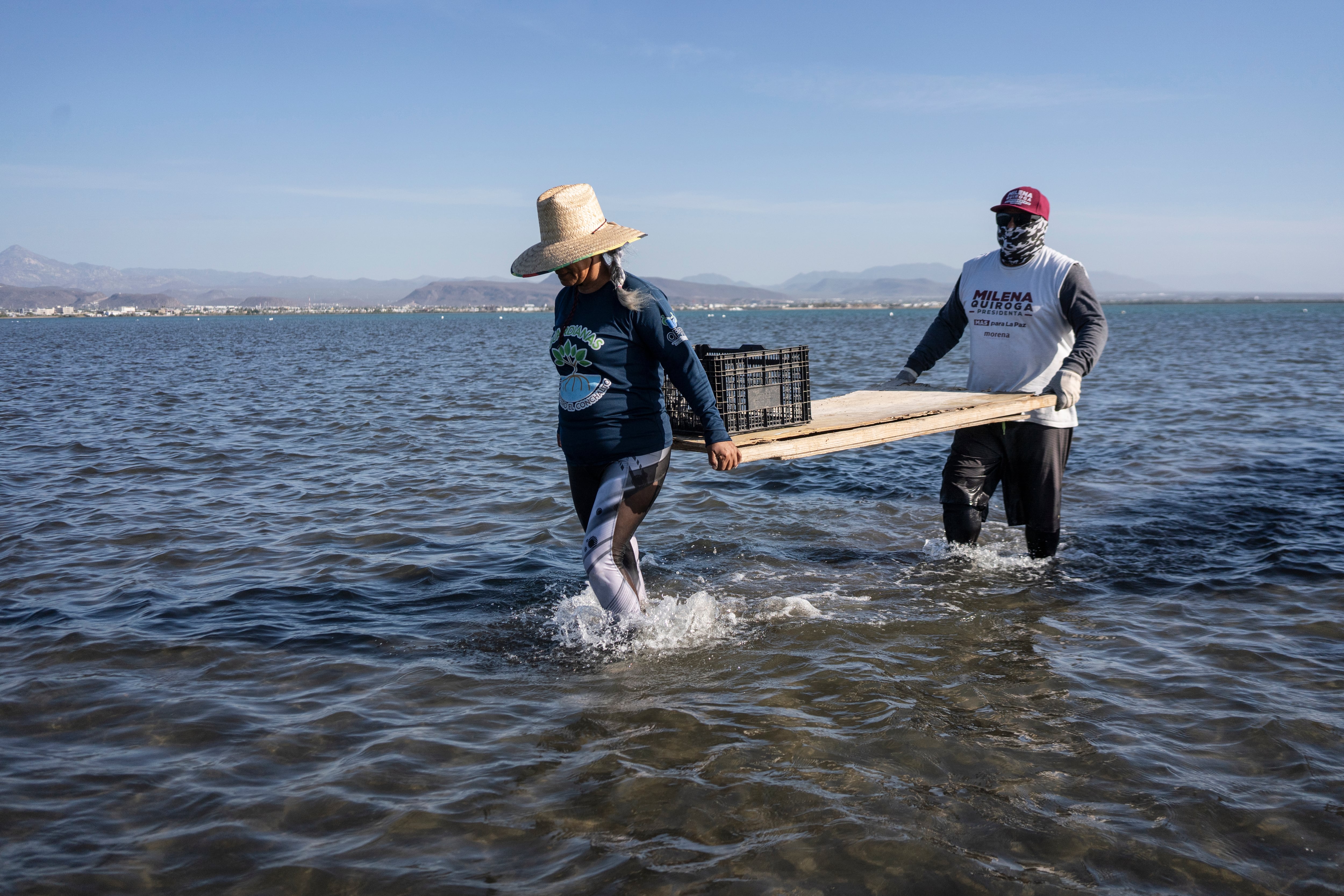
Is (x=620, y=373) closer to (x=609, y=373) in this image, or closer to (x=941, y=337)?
(x=609, y=373)

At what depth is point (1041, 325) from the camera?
680 centimetres

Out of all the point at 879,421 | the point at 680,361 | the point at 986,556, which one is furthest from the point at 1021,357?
the point at 680,361

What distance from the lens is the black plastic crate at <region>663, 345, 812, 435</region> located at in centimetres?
607

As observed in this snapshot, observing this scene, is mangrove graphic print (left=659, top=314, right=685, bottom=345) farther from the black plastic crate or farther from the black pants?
the black pants

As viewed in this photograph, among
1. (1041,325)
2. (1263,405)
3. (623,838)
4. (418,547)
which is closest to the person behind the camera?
(623,838)

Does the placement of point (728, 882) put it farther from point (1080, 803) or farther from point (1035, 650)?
point (1035, 650)

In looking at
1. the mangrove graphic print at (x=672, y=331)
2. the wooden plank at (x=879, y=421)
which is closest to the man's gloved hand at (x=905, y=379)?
the wooden plank at (x=879, y=421)

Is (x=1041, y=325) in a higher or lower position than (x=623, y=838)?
higher

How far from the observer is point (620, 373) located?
5.10 m

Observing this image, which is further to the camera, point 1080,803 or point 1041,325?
point 1041,325

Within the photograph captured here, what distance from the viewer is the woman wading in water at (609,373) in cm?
498

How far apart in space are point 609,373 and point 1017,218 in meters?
3.38

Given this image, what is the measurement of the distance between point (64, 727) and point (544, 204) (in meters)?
3.83

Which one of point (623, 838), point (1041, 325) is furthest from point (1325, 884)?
point (1041, 325)
